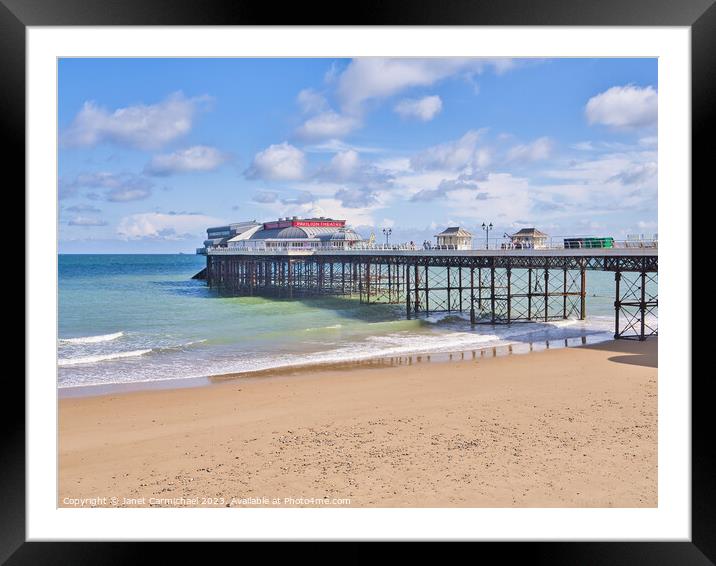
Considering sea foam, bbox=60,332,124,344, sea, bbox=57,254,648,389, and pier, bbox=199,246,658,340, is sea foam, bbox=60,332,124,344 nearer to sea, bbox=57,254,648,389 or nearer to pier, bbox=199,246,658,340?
sea, bbox=57,254,648,389

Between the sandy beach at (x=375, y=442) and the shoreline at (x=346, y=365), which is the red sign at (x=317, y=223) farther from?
the sandy beach at (x=375, y=442)

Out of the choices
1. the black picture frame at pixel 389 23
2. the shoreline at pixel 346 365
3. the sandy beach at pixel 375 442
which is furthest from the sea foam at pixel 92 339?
the black picture frame at pixel 389 23

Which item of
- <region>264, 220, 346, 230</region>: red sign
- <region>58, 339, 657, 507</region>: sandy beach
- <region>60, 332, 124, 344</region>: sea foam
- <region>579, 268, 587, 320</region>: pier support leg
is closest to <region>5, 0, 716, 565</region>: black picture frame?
<region>58, 339, 657, 507</region>: sandy beach

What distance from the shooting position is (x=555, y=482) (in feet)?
15.0

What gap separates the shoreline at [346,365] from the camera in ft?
27.1

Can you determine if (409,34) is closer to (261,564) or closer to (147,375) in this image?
(261,564)

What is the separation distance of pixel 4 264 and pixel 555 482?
4.48 metres

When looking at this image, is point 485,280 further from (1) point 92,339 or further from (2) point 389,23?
(2) point 389,23

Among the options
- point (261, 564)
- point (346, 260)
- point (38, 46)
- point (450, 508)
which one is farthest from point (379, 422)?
point (346, 260)

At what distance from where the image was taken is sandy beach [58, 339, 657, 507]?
4.56 meters

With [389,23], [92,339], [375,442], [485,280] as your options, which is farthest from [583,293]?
[389,23]

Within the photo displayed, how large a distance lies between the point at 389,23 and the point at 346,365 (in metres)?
6.70

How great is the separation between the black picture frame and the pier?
781 centimetres

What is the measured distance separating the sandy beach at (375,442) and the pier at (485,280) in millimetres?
4203
